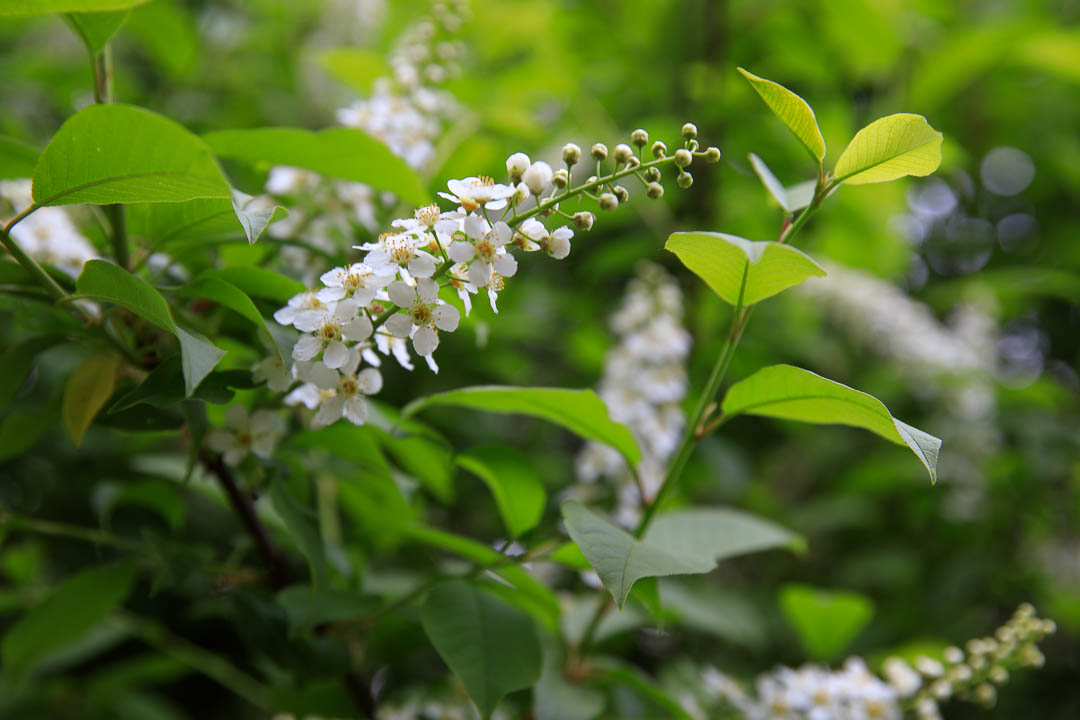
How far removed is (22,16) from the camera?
0.88 m

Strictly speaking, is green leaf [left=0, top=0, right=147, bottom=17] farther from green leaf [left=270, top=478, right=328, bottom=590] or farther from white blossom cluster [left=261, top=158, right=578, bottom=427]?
green leaf [left=270, top=478, right=328, bottom=590]

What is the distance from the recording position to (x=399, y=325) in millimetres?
956

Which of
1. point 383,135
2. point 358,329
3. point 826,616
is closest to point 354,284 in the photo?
point 358,329

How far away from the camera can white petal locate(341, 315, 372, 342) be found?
96 centimetres

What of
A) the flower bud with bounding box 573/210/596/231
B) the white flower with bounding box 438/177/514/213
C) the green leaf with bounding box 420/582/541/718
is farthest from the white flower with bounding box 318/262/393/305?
the green leaf with bounding box 420/582/541/718

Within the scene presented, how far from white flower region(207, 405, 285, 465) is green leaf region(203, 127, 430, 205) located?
370mm

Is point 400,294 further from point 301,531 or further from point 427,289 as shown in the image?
point 301,531

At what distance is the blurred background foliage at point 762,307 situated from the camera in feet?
8.00

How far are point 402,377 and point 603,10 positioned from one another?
163 centimetres

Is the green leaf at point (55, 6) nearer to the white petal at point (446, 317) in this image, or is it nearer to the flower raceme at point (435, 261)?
the flower raceme at point (435, 261)

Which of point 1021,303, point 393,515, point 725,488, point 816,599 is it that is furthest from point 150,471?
point 1021,303

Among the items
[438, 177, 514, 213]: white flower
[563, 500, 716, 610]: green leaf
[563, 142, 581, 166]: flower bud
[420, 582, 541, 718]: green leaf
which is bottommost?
[420, 582, 541, 718]: green leaf

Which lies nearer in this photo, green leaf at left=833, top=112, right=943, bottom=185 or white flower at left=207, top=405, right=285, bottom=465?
green leaf at left=833, top=112, right=943, bottom=185

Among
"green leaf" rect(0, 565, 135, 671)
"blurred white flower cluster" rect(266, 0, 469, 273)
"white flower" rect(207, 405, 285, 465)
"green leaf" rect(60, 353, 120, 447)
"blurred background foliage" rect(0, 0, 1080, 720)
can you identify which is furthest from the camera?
"blurred background foliage" rect(0, 0, 1080, 720)
